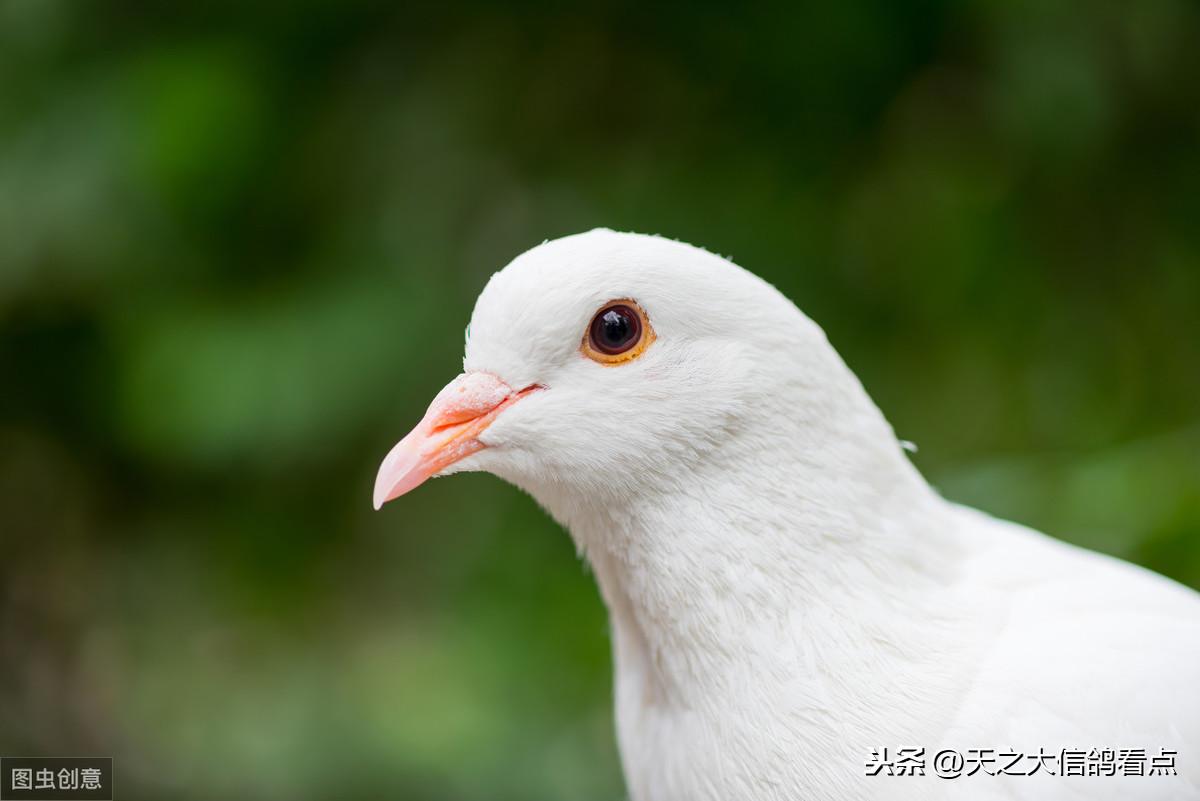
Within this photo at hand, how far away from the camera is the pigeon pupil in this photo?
5.07 feet

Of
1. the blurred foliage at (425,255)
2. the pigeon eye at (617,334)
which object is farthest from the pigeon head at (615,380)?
the blurred foliage at (425,255)

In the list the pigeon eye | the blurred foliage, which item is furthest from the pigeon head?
the blurred foliage

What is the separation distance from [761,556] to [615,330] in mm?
404

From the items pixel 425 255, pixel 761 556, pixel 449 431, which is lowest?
pixel 761 556

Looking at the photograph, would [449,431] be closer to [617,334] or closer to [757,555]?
[617,334]

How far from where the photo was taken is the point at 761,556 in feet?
5.22

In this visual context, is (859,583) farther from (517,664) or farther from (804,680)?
(517,664)

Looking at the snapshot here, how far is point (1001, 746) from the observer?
150cm

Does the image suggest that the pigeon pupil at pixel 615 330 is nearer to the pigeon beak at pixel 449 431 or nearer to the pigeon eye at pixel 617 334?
the pigeon eye at pixel 617 334

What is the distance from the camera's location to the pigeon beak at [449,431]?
1.56 m

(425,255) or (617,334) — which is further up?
(425,255)

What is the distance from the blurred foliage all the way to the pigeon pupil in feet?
6.05

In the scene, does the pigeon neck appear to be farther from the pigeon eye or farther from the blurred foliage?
the blurred foliage

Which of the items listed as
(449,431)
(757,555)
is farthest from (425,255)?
(757,555)
